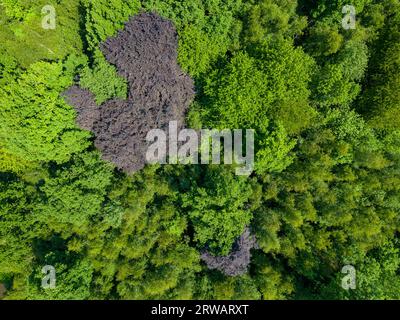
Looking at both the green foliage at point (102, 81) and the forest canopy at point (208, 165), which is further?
the green foliage at point (102, 81)

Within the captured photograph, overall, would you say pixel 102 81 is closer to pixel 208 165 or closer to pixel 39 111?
pixel 39 111

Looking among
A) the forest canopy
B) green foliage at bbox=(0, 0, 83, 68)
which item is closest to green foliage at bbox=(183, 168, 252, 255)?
the forest canopy

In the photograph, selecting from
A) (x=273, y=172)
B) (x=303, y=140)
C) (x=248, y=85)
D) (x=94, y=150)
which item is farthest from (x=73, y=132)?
(x=303, y=140)

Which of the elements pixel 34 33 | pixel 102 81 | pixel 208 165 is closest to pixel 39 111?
pixel 102 81

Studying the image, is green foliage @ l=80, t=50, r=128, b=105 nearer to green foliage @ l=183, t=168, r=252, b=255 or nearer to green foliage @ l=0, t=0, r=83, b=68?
green foliage @ l=0, t=0, r=83, b=68

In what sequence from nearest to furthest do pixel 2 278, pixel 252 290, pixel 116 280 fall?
pixel 252 290
pixel 116 280
pixel 2 278

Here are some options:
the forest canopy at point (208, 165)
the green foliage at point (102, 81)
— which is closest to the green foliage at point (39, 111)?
the forest canopy at point (208, 165)

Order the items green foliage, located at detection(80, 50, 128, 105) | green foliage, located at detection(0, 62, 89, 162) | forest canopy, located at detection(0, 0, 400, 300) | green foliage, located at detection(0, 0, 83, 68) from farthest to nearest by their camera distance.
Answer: green foliage, located at detection(0, 0, 83, 68)
green foliage, located at detection(80, 50, 128, 105)
forest canopy, located at detection(0, 0, 400, 300)
green foliage, located at detection(0, 62, 89, 162)

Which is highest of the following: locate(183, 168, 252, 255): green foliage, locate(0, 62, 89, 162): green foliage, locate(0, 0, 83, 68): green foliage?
locate(0, 0, 83, 68): green foliage

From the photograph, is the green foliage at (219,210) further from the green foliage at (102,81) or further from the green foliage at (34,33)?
the green foliage at (34,33)

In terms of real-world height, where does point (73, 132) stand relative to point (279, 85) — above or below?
below

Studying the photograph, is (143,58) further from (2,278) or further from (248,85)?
(2,278)
